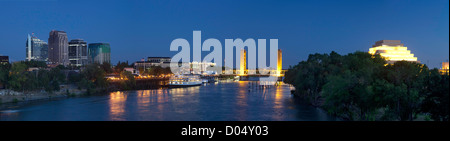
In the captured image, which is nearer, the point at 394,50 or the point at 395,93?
the point at 395,93

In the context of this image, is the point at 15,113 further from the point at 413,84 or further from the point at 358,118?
the point at 413,84

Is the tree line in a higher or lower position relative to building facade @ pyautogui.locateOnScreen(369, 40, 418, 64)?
lower

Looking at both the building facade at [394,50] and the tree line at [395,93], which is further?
the building facade at [394,50]

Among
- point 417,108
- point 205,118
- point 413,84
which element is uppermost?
point 413,84

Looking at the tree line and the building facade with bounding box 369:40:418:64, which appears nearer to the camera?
the tree line

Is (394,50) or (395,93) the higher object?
(394,50)

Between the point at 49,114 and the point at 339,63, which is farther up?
the point at 339,63

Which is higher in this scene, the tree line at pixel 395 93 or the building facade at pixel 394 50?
the building facade at pixel 394 50

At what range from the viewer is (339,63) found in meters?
39.6
